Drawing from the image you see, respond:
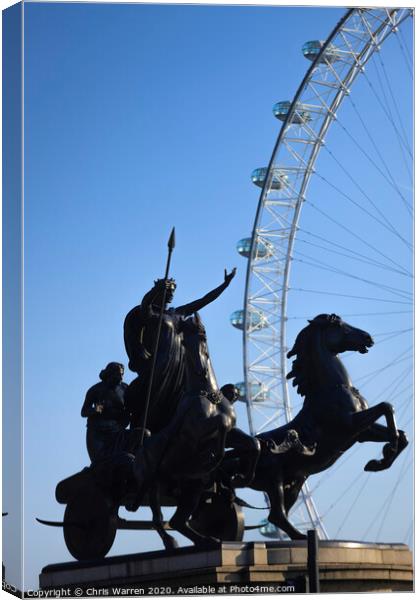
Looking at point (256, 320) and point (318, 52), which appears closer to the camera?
point (318, 52)

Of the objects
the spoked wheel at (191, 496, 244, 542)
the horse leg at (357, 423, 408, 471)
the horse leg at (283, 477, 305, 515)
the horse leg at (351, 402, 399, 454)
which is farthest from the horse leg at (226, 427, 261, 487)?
the horse leg at (357, 423, 408, 471)

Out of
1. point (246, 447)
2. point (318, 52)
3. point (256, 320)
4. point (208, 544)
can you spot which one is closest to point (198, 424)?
point (246, 447)

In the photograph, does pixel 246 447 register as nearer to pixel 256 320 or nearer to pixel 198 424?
pixel 198 424

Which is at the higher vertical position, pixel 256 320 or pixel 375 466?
pixel 256 320

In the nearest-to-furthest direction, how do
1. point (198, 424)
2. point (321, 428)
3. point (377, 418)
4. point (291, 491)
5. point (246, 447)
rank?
point (198, 424) < point (246, 447) < point (377, 418) < point (321, 428) < point (291, 491)

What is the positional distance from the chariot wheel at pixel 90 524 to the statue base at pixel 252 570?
2.56 ft

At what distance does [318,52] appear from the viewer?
129 feet

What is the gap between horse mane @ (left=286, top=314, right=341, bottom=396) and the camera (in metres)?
21.0

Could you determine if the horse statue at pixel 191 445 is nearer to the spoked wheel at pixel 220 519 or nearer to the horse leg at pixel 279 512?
the spoked wheel at pixel 220 519

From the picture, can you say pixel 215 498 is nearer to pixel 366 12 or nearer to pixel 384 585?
pixel 384 585

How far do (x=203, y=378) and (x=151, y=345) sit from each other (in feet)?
7.01

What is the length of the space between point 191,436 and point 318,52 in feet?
72.5

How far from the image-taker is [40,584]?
21266 mm

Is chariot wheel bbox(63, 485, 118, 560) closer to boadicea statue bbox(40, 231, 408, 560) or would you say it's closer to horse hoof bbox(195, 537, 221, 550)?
boadicea statue bbox(40, 231, 408, 560)
